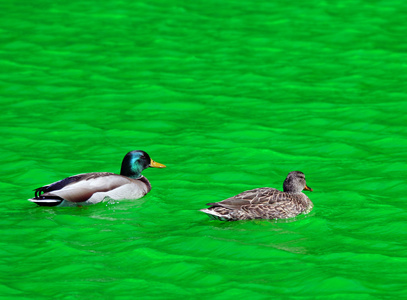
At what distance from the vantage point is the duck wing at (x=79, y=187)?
1221cm

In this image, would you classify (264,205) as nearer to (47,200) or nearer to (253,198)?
(253,198)

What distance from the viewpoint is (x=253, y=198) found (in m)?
11.6

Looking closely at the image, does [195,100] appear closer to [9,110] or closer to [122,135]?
[122,135]

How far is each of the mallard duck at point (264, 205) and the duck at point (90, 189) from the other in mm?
1752

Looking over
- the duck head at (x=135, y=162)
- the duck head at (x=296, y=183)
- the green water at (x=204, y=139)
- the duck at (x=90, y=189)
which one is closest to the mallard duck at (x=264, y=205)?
the duck head at (x=296, y=183)

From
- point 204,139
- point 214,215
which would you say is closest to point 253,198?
point 214,215

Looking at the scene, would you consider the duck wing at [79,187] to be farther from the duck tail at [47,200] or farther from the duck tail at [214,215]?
the duck tail at [214,215]

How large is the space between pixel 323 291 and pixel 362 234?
1981mm

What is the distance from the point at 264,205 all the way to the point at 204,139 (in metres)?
3.92

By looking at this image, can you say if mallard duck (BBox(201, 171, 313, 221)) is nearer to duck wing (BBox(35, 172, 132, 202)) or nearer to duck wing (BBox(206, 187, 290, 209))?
duck wing (BBox(206, 187, 290, 209))

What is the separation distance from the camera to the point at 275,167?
1404 centimetres

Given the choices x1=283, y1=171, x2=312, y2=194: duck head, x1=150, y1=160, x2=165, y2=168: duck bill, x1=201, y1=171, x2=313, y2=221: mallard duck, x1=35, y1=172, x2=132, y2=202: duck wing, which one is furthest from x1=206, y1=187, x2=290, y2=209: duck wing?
x1=150, y1=160, x2=165, y2=168: duck bill

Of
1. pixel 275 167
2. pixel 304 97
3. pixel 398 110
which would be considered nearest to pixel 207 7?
pixel 304 97

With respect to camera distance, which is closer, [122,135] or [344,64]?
[122,135]
